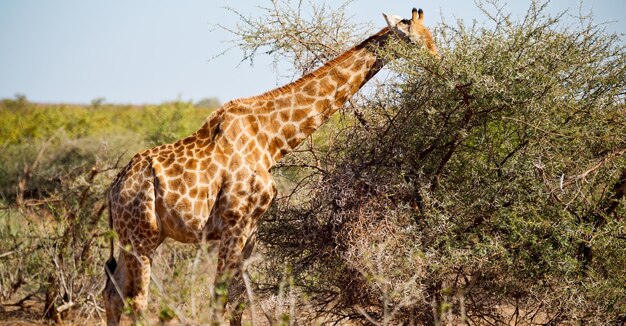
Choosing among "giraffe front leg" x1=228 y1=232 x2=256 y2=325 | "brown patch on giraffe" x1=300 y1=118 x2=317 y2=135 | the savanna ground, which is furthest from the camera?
"brown patch on giraffe" x1=300 y1=118 x2=317 y2=135

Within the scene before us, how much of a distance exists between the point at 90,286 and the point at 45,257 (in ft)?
2.20

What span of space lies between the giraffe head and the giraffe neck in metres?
0.25

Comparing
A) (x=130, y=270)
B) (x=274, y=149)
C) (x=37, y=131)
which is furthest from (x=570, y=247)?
(x=37, y=131)

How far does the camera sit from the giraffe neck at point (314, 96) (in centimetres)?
741

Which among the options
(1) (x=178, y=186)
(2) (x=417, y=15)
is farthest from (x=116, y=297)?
(2) (x=417, y=15)

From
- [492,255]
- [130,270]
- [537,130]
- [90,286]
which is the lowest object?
[90,286]

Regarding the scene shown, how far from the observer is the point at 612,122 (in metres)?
7.05

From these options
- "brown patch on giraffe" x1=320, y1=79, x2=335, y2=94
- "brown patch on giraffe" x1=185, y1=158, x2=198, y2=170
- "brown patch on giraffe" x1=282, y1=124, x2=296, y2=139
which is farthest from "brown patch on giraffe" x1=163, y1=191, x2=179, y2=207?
"brown patch on giraffe" x1=320, y1=79, x2=335, y2=94

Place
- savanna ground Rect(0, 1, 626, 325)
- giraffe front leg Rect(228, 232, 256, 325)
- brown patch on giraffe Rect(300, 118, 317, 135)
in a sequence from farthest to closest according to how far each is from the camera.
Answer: brown patch on giraffe Rect(300, 118, 317, 135), giraffe front leg Rect(228, 232, 256, 325), savanna ground Rect(0, 1, 626, 325)

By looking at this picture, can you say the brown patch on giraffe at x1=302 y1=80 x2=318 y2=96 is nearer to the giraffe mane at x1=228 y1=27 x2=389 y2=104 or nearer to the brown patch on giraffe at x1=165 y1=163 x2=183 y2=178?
the giraffe mane at x1=228 y1=27 x2=389 y2=104

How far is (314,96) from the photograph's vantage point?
7426mm

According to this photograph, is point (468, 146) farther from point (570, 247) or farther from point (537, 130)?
point (570, 247)

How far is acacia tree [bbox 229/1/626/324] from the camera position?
6586 millimetres

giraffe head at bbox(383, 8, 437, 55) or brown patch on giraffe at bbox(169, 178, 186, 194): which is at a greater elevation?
giraffe head at bbox(383, 8, 437, 55)
